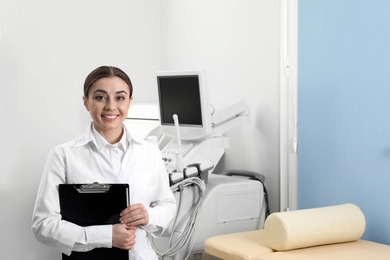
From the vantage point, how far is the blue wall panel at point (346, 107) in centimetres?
232

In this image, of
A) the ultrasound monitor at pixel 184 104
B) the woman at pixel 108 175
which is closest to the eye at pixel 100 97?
the woman at pixel 108 175

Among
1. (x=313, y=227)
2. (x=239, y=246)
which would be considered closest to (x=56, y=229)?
(x=239, y=246)

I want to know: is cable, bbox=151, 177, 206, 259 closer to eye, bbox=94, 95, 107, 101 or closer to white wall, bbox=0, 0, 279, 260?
white wall, bbox=0, 0, 279, 260

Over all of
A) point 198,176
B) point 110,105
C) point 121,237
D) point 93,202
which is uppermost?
point 110,105

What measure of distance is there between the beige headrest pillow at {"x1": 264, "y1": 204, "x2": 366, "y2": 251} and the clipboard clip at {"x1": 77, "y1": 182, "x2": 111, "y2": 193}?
0.76m

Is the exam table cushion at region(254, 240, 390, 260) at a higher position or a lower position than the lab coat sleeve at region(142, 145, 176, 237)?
lower

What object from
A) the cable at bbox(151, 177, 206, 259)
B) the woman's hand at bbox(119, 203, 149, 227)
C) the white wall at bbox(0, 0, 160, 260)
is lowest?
the cable at bbox(151, 177, 206, 259)

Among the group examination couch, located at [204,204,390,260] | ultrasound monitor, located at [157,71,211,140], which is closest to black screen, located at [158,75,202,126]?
ultrasound monitor, located at [157,71,211,140]

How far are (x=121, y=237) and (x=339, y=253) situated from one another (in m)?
→ 0.85

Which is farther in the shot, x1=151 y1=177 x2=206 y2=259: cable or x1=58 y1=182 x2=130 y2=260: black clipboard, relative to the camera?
x1=151 y1=177 x2=206 y2=259: cable

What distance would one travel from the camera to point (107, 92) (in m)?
1.77

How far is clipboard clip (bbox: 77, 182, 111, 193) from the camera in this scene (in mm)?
1668

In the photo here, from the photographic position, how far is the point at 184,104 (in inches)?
113

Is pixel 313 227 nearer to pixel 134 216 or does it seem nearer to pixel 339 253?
pixel 339 253
